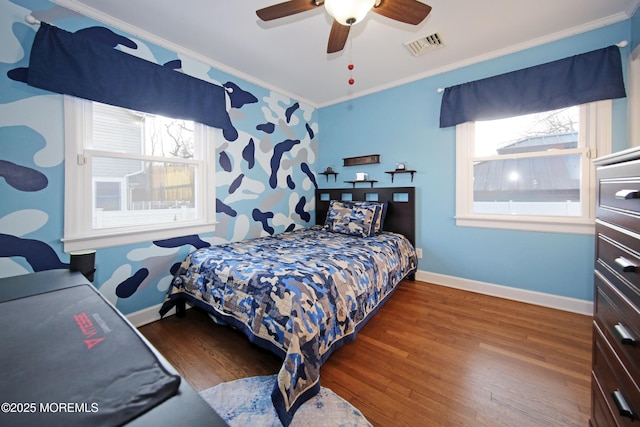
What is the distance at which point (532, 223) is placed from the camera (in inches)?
95.6

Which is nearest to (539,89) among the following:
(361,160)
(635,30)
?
(635,30)

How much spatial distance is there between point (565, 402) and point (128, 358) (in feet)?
6.51

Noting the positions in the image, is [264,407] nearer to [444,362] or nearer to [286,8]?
[444,362]

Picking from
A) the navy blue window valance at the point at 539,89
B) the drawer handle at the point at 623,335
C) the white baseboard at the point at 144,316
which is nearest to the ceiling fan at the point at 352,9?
the navy blue window valance at the point at 539,89

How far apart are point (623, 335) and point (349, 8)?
5.98 feet

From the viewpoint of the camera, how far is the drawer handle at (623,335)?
0.78 metres

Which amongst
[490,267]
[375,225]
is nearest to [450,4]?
[375,225]

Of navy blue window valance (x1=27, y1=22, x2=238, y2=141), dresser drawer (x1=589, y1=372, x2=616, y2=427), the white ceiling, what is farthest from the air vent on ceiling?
dresser drawer (x1=589, y1=372, x2=616, y2=427)

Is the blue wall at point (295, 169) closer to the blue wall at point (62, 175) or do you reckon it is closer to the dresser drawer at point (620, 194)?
the blue wall at point (62, 175)

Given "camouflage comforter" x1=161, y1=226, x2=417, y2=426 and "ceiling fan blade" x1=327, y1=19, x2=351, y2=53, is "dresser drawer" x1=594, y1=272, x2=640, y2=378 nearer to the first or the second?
"camouflage comforter" x1=161, y1=226, x2=417, y2=426

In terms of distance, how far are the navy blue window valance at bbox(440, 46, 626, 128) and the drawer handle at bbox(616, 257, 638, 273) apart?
82.1 inches

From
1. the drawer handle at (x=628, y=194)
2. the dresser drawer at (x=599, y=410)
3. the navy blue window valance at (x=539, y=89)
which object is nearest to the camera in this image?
the drawer handle at (x=628, y=194)

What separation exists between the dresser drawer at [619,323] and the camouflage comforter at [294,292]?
1174mm

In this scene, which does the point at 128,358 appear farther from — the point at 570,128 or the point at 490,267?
the point at 570,128
